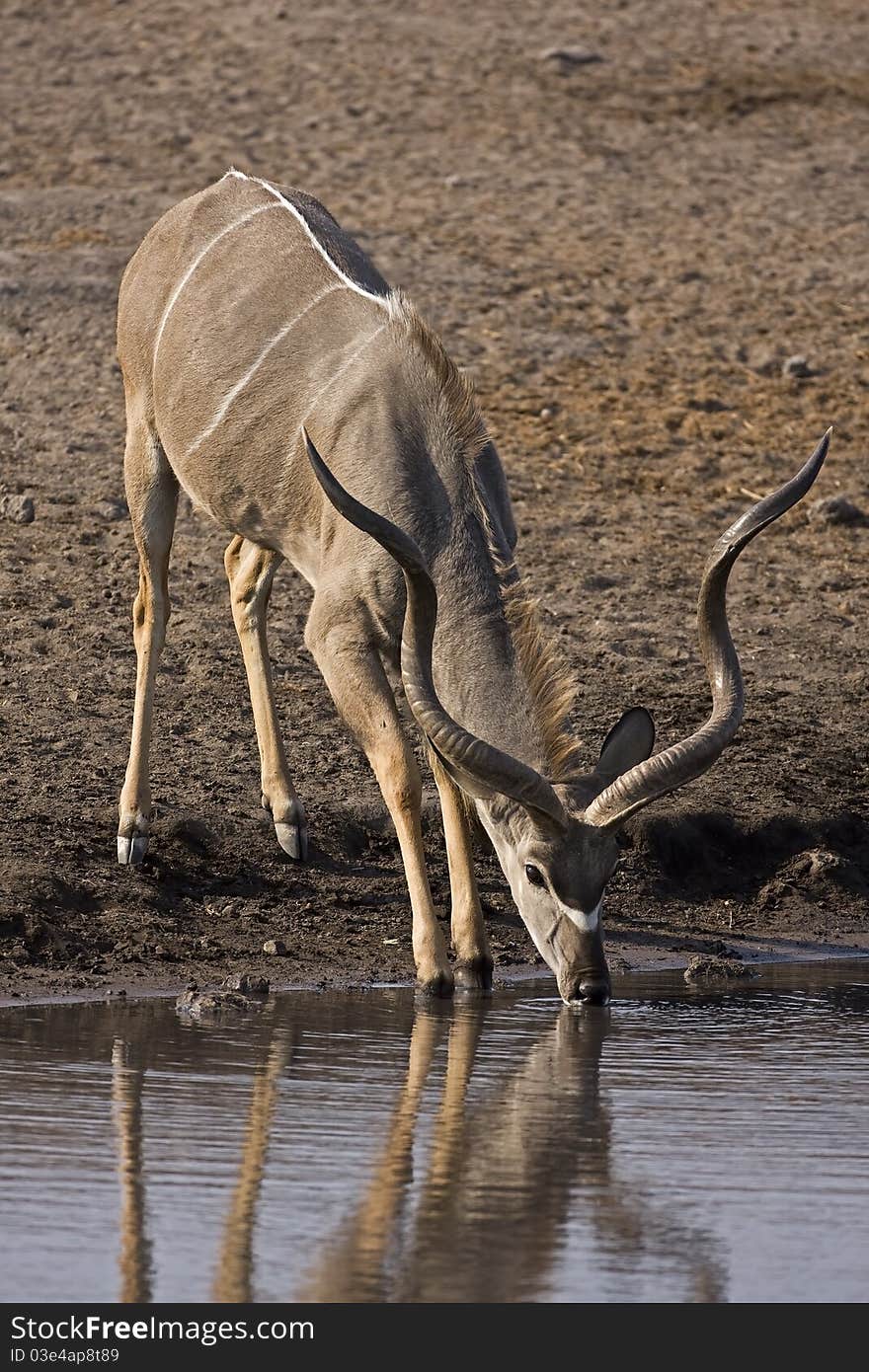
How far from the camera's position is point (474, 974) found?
6.59m

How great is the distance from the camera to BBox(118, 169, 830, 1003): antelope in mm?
6066

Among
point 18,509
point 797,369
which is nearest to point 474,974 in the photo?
point 18,509

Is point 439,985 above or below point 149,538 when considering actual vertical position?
below

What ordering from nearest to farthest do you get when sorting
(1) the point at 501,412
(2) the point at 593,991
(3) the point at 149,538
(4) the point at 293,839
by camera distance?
1. (2) the point at 593,991
2. (4) the point at 293,839
3. (3) the point at 149,538
4. (1) the point at 501,412

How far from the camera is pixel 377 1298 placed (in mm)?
3777

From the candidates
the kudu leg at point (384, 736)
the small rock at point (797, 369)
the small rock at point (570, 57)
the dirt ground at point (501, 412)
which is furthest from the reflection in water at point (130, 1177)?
the small rock at point (570, 57)

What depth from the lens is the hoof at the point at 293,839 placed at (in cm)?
746

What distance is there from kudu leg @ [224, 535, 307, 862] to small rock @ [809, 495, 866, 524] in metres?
3.32

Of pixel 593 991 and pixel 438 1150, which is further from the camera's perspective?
pixel 593 991

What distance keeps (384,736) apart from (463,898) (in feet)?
1.72

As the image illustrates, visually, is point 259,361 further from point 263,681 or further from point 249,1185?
point 249,1185

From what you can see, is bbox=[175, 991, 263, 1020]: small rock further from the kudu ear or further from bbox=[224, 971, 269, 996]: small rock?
the kudu ear

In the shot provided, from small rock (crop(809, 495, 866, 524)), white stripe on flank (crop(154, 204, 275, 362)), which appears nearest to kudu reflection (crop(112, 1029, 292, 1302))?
white stripe on flank (crop(154, 204, 275, 362))
